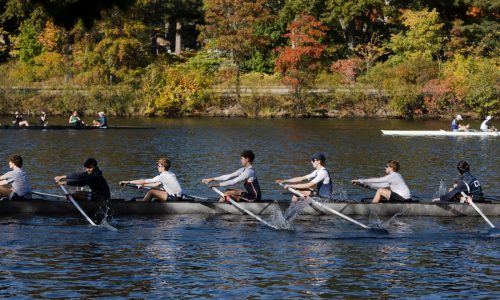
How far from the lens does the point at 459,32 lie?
8231 cm

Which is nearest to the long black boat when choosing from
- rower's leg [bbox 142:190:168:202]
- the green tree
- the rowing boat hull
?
the rowing boat hull

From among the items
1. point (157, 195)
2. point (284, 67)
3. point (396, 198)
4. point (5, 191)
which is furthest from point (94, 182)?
point (284, 67)

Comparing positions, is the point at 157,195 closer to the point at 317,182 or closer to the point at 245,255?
the point at 317,182

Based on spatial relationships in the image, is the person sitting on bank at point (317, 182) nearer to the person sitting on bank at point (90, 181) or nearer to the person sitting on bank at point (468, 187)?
the person sitting on bank at point (468, 187)

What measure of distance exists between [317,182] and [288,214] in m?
1.23

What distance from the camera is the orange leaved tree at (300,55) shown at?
79125mm

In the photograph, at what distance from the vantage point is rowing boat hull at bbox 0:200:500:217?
2720 cm

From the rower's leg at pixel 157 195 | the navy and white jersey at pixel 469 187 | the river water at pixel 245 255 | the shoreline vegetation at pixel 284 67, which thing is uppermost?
the shoreline vegetation at pixel 284 67

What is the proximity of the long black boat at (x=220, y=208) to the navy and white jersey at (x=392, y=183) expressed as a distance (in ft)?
1.38

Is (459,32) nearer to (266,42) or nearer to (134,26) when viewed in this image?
(266,42)

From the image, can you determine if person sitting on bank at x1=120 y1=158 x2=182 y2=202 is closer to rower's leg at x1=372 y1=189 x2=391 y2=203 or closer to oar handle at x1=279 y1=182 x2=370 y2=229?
oar handle at x1=279 y1=182 x2=370 y2=229

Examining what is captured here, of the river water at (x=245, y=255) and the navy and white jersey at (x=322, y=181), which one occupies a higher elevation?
the navy and white jersey at (x=322, y=181)

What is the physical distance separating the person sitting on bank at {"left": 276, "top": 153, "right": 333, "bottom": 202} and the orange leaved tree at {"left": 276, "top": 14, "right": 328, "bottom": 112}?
51.1 m

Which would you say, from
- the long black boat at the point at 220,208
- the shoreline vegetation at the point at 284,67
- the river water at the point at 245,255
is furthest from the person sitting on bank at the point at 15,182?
the shoreline vegetation at the point at 284,67
